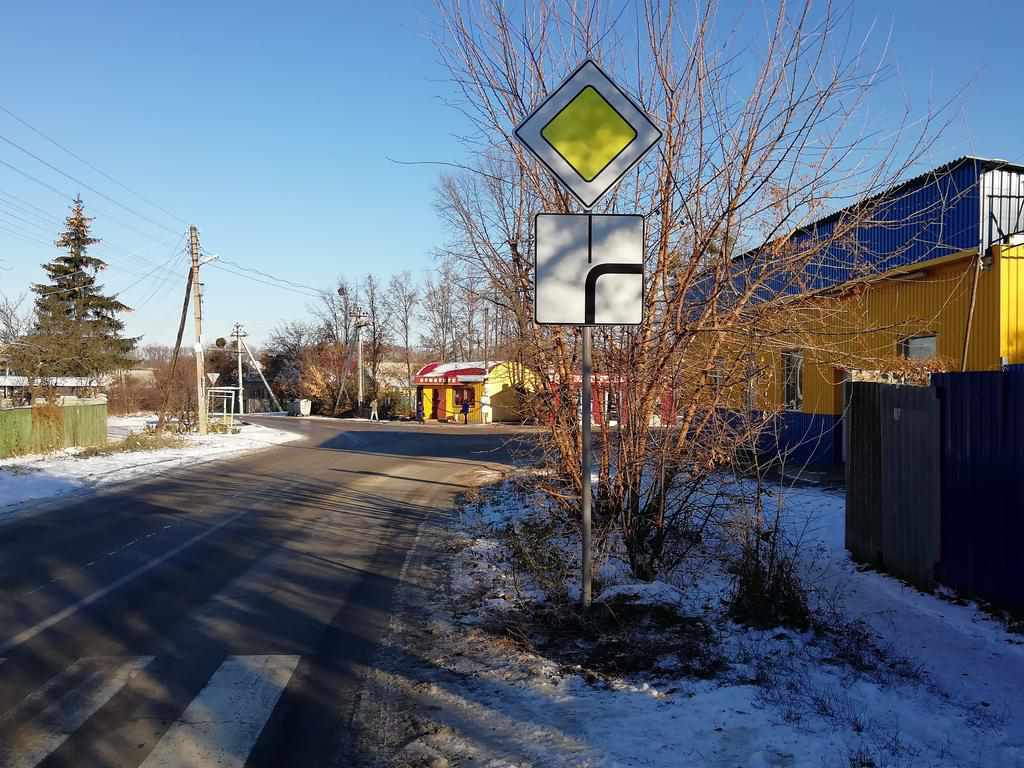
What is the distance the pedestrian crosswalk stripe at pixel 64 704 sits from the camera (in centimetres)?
373

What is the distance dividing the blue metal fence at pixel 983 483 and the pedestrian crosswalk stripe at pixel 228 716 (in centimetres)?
504

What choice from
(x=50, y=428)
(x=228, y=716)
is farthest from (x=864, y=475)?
(x=50, y=428)

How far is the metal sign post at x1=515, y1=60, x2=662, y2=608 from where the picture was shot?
4.78 metres

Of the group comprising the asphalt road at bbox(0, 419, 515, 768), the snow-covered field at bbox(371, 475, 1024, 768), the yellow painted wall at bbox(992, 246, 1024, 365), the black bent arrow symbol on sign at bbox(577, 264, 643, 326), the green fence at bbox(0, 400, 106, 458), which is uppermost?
the yellow painted wall at bbox(992, 246, 1024, 365)

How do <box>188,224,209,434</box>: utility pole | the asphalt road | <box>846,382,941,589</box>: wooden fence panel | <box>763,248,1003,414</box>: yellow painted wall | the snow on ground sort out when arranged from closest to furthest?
the asphalt road < <box>846,382,941,589</box>: wooden fence panel < <box>763,248,1003,414</box>: yellow painted wall < the snow on ground < <box>188,224,209,434</box>: utility pole

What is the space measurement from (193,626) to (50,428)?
19.3m

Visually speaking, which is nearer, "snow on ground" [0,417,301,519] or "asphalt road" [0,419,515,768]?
"asphalt road" [0,419,515,768]

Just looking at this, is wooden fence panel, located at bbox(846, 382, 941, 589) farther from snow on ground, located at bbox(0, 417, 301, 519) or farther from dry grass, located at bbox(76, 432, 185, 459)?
dry grass, located at bbox(76, 432, 185, 459)

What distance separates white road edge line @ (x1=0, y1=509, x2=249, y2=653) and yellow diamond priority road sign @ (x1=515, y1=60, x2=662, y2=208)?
192 inches

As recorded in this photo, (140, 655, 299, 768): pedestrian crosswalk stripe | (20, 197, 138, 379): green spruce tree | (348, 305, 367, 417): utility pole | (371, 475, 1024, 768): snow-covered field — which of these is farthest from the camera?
(348, 305, 367, 417): utility pole

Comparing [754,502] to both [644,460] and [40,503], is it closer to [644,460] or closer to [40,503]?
[644,460]

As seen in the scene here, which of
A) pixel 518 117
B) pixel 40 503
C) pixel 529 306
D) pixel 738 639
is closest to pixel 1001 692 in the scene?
pixel 738 639

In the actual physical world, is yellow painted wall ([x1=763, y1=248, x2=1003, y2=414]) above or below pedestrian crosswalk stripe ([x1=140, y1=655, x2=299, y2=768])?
A: above

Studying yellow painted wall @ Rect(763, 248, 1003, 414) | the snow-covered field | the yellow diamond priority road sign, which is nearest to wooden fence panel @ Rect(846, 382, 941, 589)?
the snow-covered field
